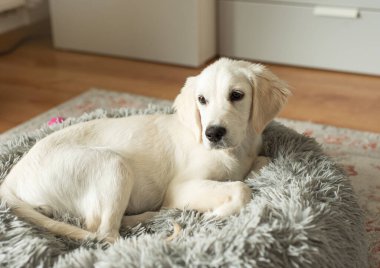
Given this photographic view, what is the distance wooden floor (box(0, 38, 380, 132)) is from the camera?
293cm

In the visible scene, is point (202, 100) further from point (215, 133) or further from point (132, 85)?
point (132, 85)

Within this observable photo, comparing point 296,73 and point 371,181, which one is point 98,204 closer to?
point 371,181

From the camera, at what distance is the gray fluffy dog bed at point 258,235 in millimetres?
1415

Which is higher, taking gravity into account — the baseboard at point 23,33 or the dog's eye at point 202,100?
Answer: the dog's eye at point 202,100

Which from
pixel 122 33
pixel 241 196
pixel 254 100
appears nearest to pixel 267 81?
pixel 254 100

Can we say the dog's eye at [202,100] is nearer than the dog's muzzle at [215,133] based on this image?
No

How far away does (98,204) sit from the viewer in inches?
66.4

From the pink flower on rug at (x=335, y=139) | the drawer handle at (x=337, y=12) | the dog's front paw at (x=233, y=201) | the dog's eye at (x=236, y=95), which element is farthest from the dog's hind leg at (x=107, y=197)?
the drawer handle at (x=337, y=12)

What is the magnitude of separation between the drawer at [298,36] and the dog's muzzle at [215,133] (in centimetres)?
188

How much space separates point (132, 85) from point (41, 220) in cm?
176

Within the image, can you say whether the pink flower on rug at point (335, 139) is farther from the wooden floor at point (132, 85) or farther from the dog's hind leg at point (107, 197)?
the dog's hind leg at point (107, 197)

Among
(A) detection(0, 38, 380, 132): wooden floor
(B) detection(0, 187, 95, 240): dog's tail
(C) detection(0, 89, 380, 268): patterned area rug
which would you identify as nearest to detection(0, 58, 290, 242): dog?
(B) detection(0, 187, 95, 240): dog's tail

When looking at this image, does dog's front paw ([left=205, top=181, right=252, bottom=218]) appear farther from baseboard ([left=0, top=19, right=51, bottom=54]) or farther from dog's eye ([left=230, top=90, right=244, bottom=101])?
baseboard ([left=0, top=19, right=51, bottom=54])

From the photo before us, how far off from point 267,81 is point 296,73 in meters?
1.68
